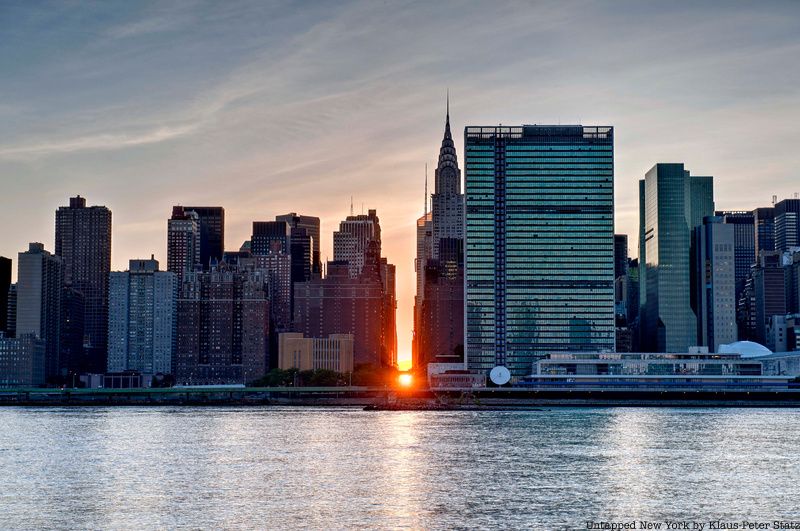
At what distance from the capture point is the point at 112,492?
10138cm

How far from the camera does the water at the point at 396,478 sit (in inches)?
3435

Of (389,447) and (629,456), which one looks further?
(389,447)

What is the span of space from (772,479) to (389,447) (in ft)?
160

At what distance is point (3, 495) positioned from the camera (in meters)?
99.8

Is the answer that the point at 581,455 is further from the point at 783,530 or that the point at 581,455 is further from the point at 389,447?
the point at 783,530

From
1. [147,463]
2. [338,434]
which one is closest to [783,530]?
[147,463]

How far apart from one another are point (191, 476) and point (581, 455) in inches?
1708

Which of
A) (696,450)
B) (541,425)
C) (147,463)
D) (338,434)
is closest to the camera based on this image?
(147,463)

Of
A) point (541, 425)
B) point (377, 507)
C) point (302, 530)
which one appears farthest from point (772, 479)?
point (541, 425)

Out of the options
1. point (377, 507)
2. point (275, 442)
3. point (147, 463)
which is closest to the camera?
point (377, 507)

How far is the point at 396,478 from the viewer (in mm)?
111375

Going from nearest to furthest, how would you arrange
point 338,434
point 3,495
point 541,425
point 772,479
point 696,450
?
1. point 3,495
2. point 772,479
3. point 696,450
4. point 338,434
5. point 541,425

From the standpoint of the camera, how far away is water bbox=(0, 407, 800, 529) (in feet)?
286

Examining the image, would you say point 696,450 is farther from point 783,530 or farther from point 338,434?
point 783,530
